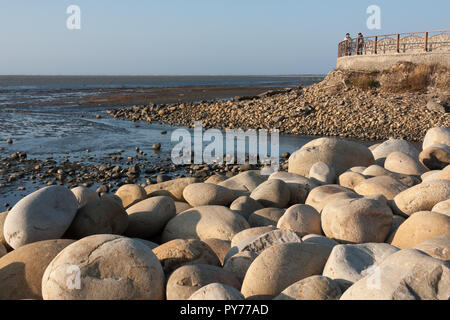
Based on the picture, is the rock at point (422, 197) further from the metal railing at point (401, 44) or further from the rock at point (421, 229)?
the metal railing at point (401, 44)

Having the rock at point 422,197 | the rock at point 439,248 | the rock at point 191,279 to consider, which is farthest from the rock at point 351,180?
the rock at point 191,279

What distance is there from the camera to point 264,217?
562cm

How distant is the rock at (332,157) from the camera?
8.13 metres

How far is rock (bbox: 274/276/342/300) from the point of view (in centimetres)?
285

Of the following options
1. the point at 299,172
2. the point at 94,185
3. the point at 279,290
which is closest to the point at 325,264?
the point at 279,290

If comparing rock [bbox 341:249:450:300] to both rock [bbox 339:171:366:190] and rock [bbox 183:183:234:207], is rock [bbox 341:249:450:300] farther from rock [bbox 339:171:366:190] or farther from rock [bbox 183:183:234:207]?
rock [bbox 339:171:366:190]

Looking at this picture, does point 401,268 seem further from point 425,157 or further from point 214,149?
point 214,149

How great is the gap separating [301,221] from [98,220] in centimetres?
229

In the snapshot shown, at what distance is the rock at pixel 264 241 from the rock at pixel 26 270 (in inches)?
62.3

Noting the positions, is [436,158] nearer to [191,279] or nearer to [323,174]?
[323,174]

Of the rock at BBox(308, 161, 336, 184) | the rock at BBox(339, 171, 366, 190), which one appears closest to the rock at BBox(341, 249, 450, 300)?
the rock at BBox(339, 171, 366, 190)

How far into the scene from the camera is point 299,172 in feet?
26.7

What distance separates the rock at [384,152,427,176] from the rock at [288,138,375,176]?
0.96 metres

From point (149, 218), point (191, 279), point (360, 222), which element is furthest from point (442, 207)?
point (149, 218)
